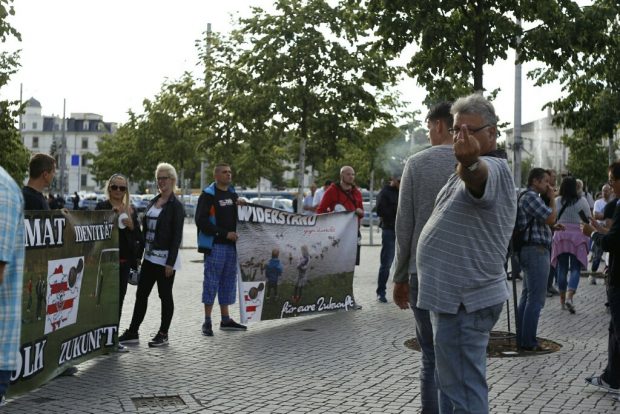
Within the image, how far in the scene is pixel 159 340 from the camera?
9.33 meters

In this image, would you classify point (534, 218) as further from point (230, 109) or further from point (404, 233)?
point (230, 109)

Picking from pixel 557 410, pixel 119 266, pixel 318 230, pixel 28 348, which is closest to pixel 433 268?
pixel 557 410

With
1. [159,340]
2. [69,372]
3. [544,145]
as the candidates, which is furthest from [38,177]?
[544,145]

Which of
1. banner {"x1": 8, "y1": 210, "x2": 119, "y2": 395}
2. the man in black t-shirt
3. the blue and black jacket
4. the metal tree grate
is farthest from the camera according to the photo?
the blue and black jacket

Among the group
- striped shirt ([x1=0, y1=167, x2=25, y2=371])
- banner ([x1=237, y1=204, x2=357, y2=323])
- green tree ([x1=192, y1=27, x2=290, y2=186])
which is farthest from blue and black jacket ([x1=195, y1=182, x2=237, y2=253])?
green tree ([x1=192, y1=27, x2=290, y2=186])

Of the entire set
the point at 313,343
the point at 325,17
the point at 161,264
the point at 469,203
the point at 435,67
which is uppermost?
the point at 325,17

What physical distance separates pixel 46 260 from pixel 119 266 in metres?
1.90

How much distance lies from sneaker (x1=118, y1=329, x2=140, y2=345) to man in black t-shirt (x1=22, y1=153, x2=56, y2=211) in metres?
2.41

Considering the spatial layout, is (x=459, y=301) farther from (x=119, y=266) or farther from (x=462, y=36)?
(x=462, y=36)

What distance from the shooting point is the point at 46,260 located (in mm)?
7105

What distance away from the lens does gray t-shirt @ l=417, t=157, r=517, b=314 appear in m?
3.99

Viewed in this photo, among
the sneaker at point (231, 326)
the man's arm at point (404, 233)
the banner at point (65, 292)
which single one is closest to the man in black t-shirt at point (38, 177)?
the banner at point (65, 292)

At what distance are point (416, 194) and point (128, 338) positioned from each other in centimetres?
521

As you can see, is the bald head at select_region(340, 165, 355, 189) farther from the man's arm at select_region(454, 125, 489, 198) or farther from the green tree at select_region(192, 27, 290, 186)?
the man's arm at select_region(454, 125, 489, 198)
